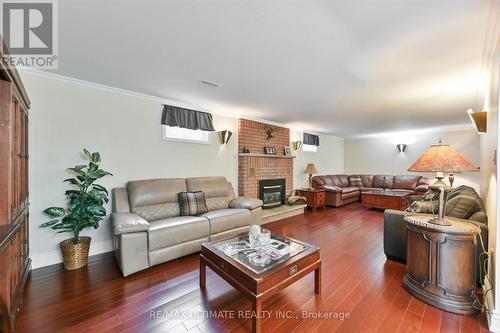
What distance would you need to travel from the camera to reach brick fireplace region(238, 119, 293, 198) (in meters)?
4.76

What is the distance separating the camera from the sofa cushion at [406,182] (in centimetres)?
656

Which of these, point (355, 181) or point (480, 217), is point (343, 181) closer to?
point (355, 181)

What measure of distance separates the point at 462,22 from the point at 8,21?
3632mm

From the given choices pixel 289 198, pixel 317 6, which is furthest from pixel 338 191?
pixel 317 6

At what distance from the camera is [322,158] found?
24.8ft

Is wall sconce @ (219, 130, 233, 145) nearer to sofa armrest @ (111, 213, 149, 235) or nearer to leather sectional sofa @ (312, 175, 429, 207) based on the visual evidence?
sofa armrest @ (111, 213, 149, 235)

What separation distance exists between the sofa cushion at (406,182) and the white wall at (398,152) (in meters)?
0.40

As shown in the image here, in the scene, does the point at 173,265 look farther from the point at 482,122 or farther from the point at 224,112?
the point at 482,122

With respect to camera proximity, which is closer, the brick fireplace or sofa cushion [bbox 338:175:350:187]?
the brick fireplace

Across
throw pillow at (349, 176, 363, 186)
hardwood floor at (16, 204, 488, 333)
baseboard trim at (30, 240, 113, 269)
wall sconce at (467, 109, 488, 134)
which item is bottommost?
hardwood floor at (16, 204, 488, 333)

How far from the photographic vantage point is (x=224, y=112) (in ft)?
14.5

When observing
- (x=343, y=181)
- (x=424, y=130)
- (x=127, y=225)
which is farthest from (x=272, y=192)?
(x=424, y=130)

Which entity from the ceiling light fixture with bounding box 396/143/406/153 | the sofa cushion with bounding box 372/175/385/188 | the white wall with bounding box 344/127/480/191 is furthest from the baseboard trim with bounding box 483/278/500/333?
the ceiling light fixture with bounding box 396/143/406/153

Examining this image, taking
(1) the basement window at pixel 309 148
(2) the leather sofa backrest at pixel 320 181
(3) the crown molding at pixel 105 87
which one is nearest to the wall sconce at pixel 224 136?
(3) the crown molding at pixel 105 87
